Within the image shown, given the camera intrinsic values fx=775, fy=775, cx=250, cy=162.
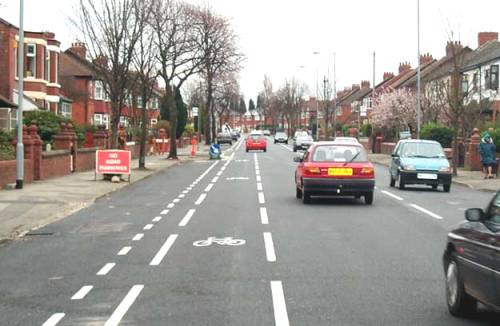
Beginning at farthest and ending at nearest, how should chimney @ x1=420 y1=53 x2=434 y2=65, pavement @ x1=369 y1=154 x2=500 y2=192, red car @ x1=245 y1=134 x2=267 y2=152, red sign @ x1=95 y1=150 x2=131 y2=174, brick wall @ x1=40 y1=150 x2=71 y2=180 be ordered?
chimney @ x1=420 y1=53 x2=434 y2=65
red car @ x1=245 y1=134 x2=267 y2=152
brick wall @ x1=40 y1=150 x2=71 y2=180
red sign @ x1=95 y1=150 x2=131 y2=174
pavement @ x1=369 y1=154 x2=500 y2=192

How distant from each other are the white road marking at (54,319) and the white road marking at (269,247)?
3.79 m

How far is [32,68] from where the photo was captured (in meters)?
43.8

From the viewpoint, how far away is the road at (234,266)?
738 cm

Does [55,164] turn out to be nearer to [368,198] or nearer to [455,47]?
[368,198]

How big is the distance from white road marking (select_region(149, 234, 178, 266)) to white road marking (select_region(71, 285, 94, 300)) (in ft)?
5.45

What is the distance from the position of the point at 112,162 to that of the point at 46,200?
7540 millimetres

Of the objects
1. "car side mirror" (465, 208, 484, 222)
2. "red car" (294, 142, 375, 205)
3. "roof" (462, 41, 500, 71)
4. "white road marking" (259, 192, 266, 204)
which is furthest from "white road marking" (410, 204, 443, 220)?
"roof" (462, 41, 500, 71)

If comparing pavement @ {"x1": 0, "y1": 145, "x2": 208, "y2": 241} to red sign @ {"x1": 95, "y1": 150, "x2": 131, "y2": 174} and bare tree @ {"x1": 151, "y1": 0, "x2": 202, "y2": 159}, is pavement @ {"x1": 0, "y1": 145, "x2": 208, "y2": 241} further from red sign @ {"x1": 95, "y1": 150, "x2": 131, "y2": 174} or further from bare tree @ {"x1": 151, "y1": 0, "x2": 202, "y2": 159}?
bare tree @ {"x1": 151, "y1": 0, "x2": 202, "y2": 159}

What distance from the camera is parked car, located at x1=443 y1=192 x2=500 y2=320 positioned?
5996 mm

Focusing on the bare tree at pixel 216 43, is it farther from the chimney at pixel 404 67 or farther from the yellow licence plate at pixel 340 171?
the chimney at pixel 404 67

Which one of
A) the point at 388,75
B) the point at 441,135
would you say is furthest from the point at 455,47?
the point at 388,75

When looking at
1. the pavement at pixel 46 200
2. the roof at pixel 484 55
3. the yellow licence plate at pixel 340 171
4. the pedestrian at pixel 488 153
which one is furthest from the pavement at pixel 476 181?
the roof at pixel 484 55

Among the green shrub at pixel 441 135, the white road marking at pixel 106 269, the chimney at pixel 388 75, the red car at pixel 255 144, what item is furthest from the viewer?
the chimney at pixel 388 75

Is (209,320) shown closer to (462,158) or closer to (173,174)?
(173,174)
